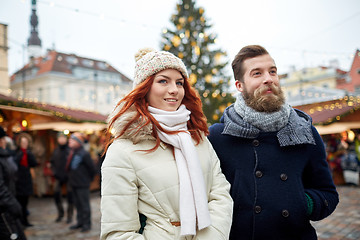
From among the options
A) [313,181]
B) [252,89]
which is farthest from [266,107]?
[313,181]

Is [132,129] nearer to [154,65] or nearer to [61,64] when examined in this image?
[154,65]

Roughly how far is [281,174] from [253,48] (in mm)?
844

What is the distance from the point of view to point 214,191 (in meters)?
1.71

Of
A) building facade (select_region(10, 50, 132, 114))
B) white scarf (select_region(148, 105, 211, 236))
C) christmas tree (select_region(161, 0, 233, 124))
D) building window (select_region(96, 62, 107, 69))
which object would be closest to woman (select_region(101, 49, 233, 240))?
white scarf (select_region(148, 105, 211, 236))

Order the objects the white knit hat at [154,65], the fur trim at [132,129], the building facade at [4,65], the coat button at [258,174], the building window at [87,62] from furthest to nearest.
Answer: the building window at [87,62] → the building facade at [4,65] → the coat button at [258,174] → the white knit hat at [154,65] → the fur trim at [132,129]

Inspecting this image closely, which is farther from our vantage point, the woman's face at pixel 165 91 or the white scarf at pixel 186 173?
the woman's face at pixel 165 91

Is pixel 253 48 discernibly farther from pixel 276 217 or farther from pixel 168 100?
pixel 276 217

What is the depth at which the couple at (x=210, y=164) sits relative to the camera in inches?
60.2

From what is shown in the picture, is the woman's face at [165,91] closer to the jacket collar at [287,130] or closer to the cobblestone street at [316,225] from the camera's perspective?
the jacket collar at [287,130]

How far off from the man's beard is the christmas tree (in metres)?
10.3

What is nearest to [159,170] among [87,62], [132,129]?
[132,129]

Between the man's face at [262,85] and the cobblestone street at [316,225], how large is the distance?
3959mm

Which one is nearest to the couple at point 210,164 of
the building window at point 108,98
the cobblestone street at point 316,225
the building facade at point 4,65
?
the cobblestone street at point 316,225

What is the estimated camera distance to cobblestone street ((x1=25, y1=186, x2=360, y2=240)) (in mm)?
5080
